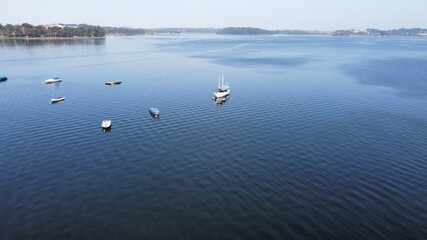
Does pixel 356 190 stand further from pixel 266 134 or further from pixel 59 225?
pixel 59 225

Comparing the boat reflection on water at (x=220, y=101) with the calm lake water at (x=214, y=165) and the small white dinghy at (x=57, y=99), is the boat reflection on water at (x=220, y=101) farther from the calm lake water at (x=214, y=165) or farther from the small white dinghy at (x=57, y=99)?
the small white dinghy at (x=57, y=99)

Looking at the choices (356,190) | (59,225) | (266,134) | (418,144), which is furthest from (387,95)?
(59,225)

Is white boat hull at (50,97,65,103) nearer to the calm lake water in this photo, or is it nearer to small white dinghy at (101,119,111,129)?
the calm lake water

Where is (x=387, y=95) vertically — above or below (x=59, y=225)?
above

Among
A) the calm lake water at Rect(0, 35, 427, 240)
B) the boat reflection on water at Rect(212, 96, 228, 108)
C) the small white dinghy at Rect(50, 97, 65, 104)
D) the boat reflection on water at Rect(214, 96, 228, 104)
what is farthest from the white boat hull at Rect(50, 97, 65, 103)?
the boat reflection on water at Rect(214, 96, 228, 104)

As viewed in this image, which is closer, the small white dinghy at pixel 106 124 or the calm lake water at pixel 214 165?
the calm lake water at pixel 214 165

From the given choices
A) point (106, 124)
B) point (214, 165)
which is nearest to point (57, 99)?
point (106, 124)

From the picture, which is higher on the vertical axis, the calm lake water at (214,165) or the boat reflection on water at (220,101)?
the boat reflection on water at (220,101)

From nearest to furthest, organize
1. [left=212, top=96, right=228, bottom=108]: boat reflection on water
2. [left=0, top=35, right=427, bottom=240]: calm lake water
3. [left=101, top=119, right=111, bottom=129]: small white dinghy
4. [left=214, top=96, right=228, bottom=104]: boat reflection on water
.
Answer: [left=0, top=35, right=427, bottom=240]: calm lake water < [left=101, top=119, right=111, bottom=129]: small white dinghy < [left=212, top=96, right=228, bottom=108]: boat reflection on water < [left=214, top=96, right=228, bottom=104]: boat reflection on water

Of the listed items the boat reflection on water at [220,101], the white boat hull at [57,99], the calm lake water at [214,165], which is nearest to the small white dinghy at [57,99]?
the white boat hull at [57,99]
